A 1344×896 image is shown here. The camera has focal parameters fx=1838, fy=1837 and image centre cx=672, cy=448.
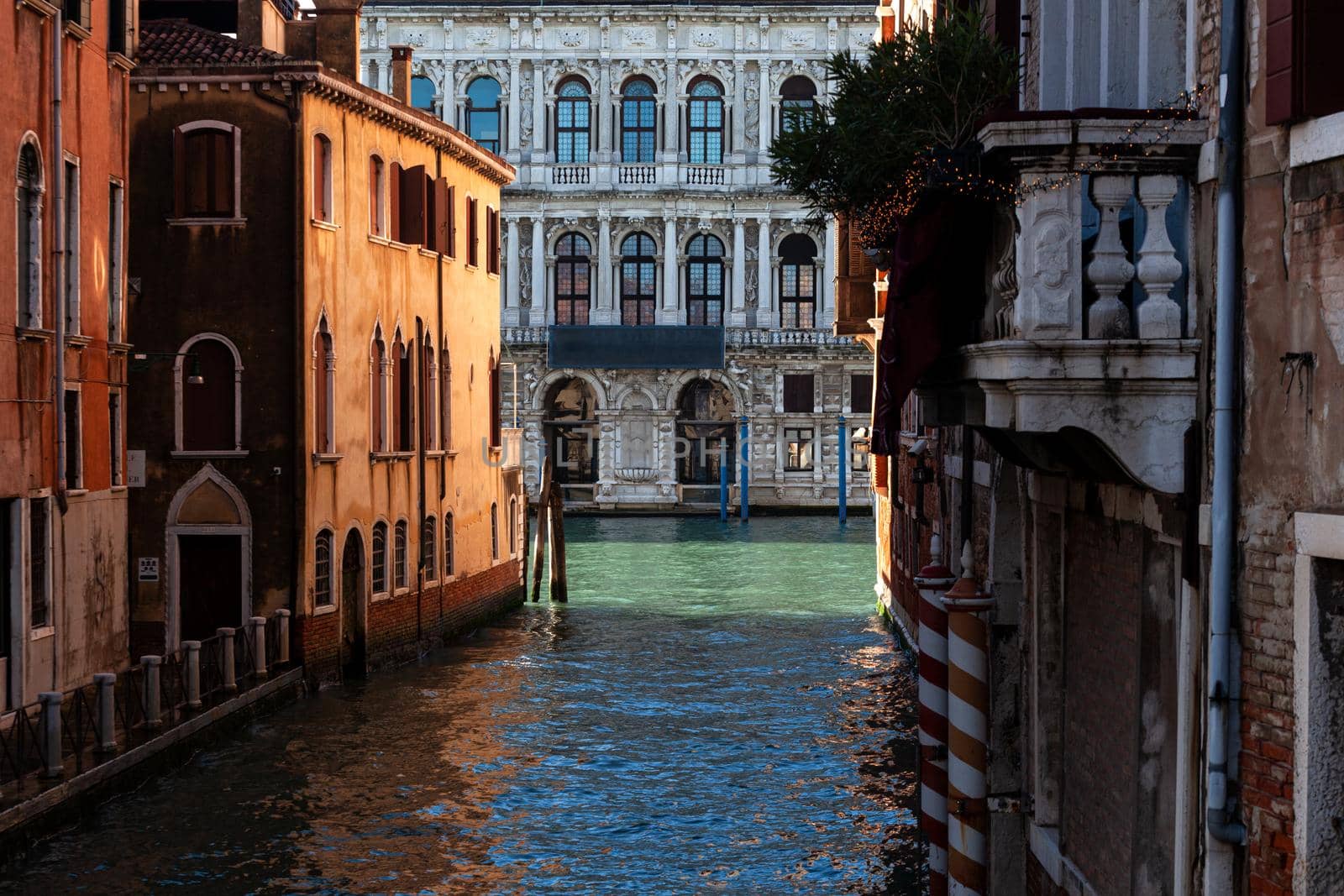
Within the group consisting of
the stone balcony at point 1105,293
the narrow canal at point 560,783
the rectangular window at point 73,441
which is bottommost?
the narrow canal at point 560,783

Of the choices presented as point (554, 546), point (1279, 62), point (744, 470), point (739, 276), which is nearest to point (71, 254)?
point (1279, 62)

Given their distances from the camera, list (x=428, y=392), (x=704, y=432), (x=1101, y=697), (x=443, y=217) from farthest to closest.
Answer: (x=704, y=432)
(x=443, y=217)
(x=428, y=392)
(x=1101, y=697)

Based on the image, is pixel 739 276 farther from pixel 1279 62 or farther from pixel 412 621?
pixel 1279 62

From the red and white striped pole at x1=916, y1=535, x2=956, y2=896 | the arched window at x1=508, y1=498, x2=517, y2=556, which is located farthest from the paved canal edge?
the arched window at x1=508, y1=498, x2=517, y2=556

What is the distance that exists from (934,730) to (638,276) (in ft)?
140

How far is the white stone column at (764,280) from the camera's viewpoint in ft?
167

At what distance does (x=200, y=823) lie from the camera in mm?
13633

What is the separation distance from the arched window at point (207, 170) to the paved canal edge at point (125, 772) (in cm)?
503

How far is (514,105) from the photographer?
51.5 meters

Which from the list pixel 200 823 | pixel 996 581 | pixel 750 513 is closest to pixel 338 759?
pixel 200 823

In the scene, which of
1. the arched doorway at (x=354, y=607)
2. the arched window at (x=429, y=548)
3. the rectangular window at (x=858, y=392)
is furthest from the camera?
the rectangular window at (x=858, y=392)

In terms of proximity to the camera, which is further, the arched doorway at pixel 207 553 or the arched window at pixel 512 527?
the arched window at pixel 512 527

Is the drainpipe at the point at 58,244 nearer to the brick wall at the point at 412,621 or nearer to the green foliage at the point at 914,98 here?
the brick wall at the point at 412,621

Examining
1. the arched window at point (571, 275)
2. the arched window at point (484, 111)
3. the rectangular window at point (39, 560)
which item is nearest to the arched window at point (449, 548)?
the rectangular window at point (39, 560)
